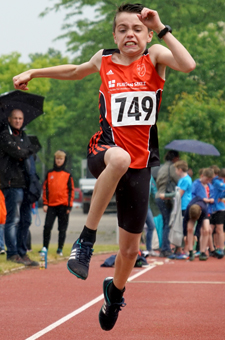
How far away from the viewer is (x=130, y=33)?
194 inches

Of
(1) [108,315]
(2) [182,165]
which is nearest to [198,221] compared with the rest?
(2) [182,165]

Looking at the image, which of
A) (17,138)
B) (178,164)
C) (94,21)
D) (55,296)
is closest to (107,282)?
(55,296)

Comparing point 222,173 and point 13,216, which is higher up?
point 222,173

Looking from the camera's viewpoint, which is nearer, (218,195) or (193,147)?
(218,195)

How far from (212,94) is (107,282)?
23347mm

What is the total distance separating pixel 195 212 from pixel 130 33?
8.52 m

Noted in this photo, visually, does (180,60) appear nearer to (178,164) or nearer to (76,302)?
(76,302)

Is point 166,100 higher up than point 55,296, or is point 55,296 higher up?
point 166,100

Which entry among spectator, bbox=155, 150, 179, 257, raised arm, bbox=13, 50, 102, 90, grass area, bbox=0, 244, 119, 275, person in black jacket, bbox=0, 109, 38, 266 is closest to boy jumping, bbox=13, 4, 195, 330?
raised arm, bbox=13, 50, 102, 90

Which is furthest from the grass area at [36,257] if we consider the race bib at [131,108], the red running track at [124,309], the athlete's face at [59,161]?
the race bib at [131,108]

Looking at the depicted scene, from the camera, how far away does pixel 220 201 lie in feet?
46.8

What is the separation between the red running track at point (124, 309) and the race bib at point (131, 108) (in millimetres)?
1996

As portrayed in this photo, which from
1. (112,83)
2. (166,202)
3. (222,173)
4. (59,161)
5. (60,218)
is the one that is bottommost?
(60,218)

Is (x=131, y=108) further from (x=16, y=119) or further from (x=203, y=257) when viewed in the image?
(x=203, y=257)
